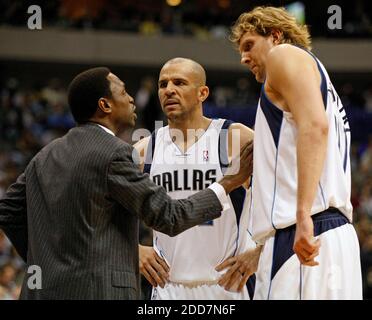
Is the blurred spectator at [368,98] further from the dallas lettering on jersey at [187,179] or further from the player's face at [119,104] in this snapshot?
the player's face at [119,104]

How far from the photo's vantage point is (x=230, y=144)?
5.38 metres

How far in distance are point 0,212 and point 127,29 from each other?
17.4 metres

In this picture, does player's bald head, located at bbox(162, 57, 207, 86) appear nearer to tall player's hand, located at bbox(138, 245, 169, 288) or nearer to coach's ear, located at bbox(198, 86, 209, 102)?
coach's ear, located at bbox(198, 86, 209, 102)

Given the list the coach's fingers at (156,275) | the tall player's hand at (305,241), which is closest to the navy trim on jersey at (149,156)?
the coach's fingers at (156,275)

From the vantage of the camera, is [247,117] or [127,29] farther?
[127,29]

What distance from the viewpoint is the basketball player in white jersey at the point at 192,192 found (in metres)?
5.29

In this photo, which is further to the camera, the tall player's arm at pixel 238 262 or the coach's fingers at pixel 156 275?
the coach's fingers at pixel 156 275

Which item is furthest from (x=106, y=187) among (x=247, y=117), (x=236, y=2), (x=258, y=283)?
(x=236, y=2)

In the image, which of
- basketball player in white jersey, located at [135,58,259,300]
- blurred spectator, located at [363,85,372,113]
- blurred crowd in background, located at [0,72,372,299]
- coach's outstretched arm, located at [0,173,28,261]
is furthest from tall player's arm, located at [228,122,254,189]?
blurred spectator, located at [363,85,372,113]

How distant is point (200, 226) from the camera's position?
5.33 metres

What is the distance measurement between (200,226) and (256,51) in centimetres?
146

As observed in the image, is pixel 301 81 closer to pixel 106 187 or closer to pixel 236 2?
pixel 106 187

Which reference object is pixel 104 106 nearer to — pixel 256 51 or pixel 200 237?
pixel 256 51
